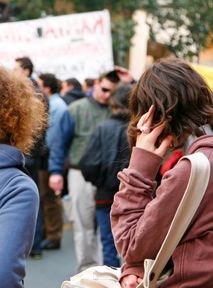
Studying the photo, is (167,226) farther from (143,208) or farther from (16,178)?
(16,178)

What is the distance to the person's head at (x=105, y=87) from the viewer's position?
22.7ft

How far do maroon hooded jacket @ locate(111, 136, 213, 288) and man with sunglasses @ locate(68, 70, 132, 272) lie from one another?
4.11 metres

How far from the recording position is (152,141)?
2756 millimetres

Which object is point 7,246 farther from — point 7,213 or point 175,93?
point 175,93

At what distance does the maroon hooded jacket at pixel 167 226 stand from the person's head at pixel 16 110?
0.42 meters

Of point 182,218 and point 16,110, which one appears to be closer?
point 182,218

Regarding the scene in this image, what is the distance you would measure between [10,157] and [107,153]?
11.0 feet

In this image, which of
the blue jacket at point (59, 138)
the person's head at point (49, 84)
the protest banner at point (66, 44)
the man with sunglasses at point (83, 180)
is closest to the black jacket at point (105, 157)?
the man with sunglasses at point (83, 180)

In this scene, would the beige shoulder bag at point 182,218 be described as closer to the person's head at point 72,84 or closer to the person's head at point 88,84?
the person's head at point 72,84

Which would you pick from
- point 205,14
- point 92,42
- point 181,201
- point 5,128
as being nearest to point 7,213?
point 5,128

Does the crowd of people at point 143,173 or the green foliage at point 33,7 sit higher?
the crowd of people at point 143,173

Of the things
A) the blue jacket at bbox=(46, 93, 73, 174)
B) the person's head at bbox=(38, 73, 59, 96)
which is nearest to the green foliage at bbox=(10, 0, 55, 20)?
the person's head at bbox=(38, 73, 59, 96)

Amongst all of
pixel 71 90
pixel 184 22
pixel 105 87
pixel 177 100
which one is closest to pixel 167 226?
pixel 177 100

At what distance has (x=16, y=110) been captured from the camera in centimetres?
264
